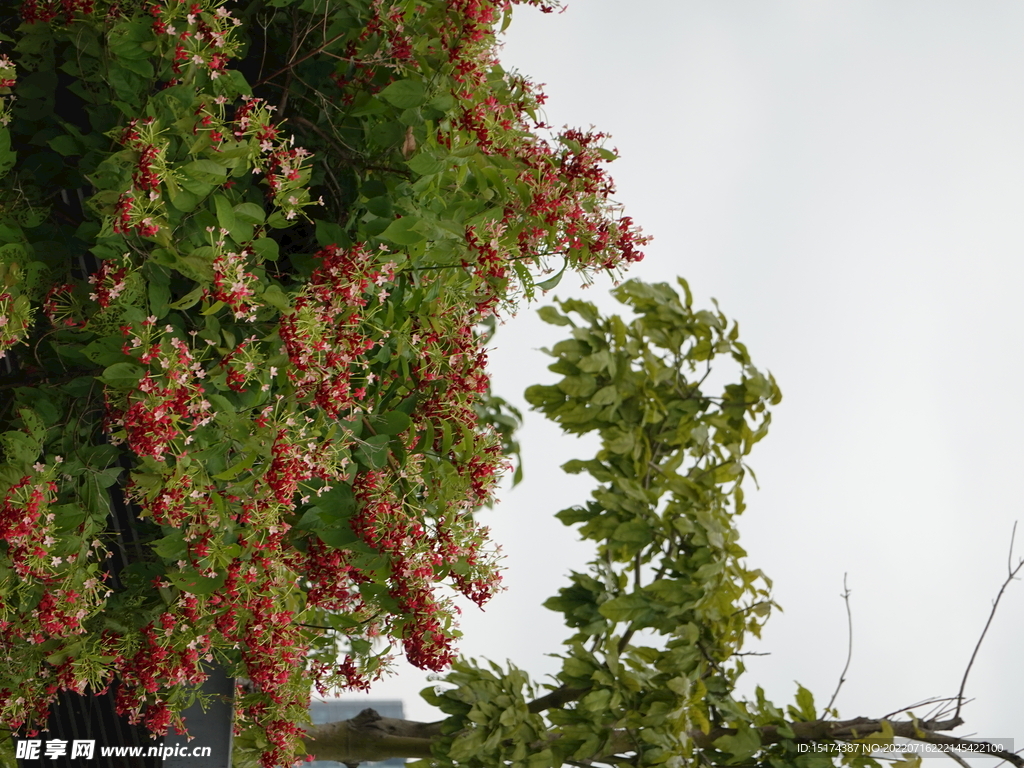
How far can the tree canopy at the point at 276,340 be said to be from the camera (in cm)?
157

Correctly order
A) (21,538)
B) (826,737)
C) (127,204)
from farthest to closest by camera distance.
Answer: (826,737), (21,538), (127,204)

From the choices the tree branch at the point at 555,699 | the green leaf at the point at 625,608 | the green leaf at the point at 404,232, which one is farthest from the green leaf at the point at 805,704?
the green leaf at the point at 404,232

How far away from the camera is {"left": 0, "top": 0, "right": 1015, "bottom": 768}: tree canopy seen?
157cm

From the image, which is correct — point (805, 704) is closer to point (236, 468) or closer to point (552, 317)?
point (552, 317)

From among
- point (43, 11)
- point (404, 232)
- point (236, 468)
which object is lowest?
point (236, 468)

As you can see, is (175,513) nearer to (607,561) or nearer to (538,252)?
(538,252)

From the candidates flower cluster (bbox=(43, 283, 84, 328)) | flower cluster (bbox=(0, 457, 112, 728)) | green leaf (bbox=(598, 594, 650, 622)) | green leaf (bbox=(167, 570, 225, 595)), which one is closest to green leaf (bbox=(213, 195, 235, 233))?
flower cluster (bbox=(43, 283, 84, 328))

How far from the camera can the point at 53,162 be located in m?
1.86

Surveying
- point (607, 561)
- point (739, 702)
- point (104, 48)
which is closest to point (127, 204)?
point (104, 48)

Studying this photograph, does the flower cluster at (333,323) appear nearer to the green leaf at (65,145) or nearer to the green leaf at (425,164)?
the green leaf at (425,164)

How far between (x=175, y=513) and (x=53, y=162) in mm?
794

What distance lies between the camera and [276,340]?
1.69 metres

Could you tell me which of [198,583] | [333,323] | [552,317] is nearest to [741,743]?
[552,317]

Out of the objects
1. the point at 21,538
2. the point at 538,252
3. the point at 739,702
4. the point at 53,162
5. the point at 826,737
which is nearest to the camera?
the point at 21,538
